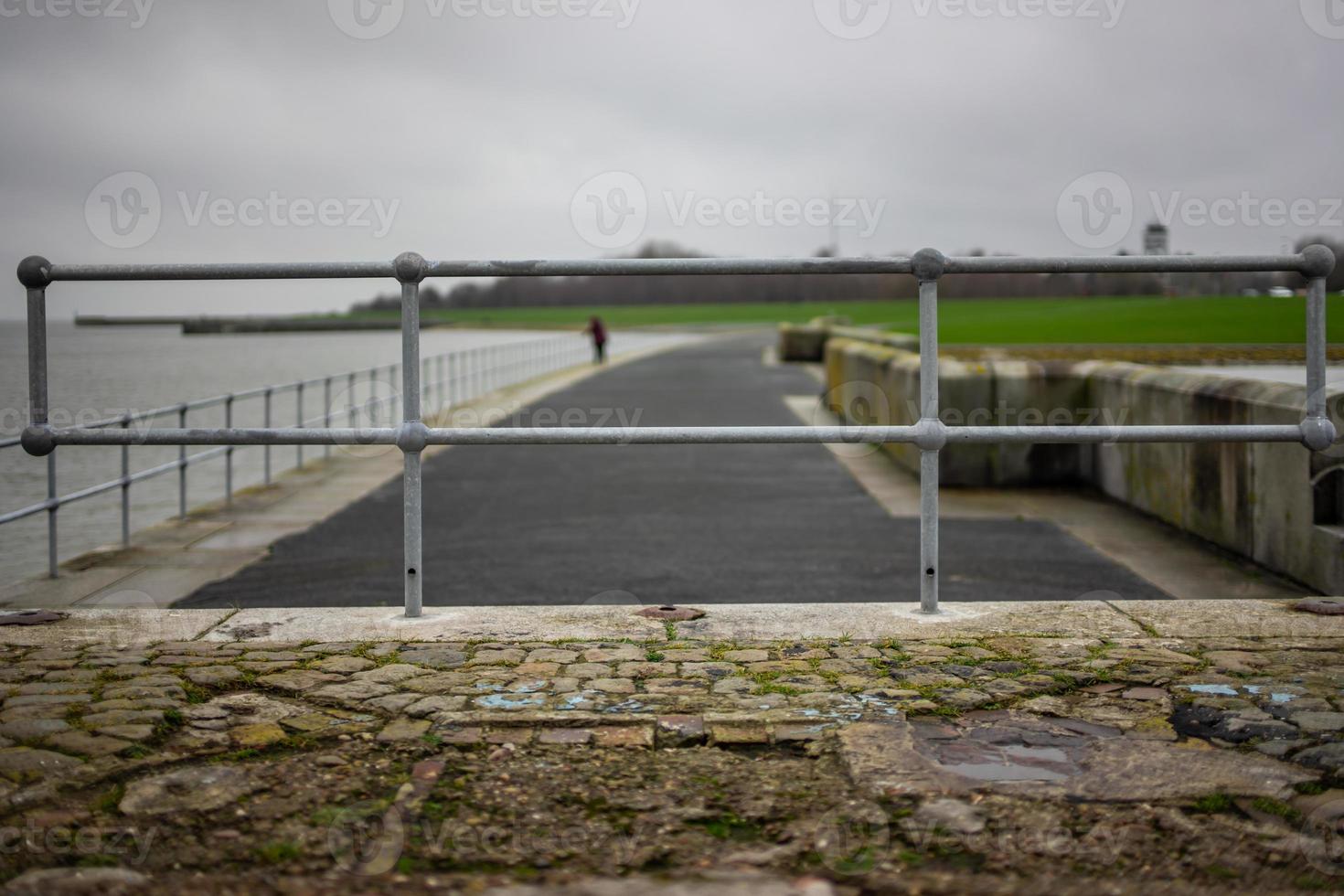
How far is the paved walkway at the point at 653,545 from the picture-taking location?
7035 millimetres

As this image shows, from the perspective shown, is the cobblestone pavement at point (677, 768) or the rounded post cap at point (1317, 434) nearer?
the cobblestone pavement at point (677, 768)

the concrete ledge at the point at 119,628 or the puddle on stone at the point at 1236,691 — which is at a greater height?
the concrete ledge at the point at 119,628

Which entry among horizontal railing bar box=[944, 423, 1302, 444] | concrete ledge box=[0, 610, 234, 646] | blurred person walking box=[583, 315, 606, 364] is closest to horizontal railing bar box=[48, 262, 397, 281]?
concrete ledge box=[0, 610, 234, 646]

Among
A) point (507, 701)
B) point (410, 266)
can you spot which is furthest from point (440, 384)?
point (507, 701)

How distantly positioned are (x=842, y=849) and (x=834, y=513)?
294 inches

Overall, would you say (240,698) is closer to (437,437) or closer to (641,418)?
(437,437)

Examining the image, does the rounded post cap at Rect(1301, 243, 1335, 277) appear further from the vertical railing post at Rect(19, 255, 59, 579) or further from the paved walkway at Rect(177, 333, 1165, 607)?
the vertical railing post at Rect(19, 255, 59, 579)

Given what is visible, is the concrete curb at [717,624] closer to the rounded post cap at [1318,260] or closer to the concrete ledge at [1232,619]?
the concrete ledge at [1232,619]

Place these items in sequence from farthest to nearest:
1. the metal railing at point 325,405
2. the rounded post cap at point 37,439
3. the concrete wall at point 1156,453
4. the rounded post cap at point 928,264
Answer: the metal railing at point 325,405
the concrete wall at point 1156,453
the rounded post cap at point 37,439
the rounded post cap at point 928,264

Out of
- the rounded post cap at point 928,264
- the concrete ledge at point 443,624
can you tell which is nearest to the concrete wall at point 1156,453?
the rounded post cap at point 928,264

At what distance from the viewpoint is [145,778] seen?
2859 mm

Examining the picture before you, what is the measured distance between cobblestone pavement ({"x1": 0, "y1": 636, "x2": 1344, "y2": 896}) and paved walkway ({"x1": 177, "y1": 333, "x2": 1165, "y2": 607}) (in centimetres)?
283

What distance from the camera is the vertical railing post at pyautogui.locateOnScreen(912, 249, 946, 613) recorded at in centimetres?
419

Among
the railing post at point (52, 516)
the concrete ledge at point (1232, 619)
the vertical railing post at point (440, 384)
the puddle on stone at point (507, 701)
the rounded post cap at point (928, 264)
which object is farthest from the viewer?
the vertical railing post at point (440, 384)
